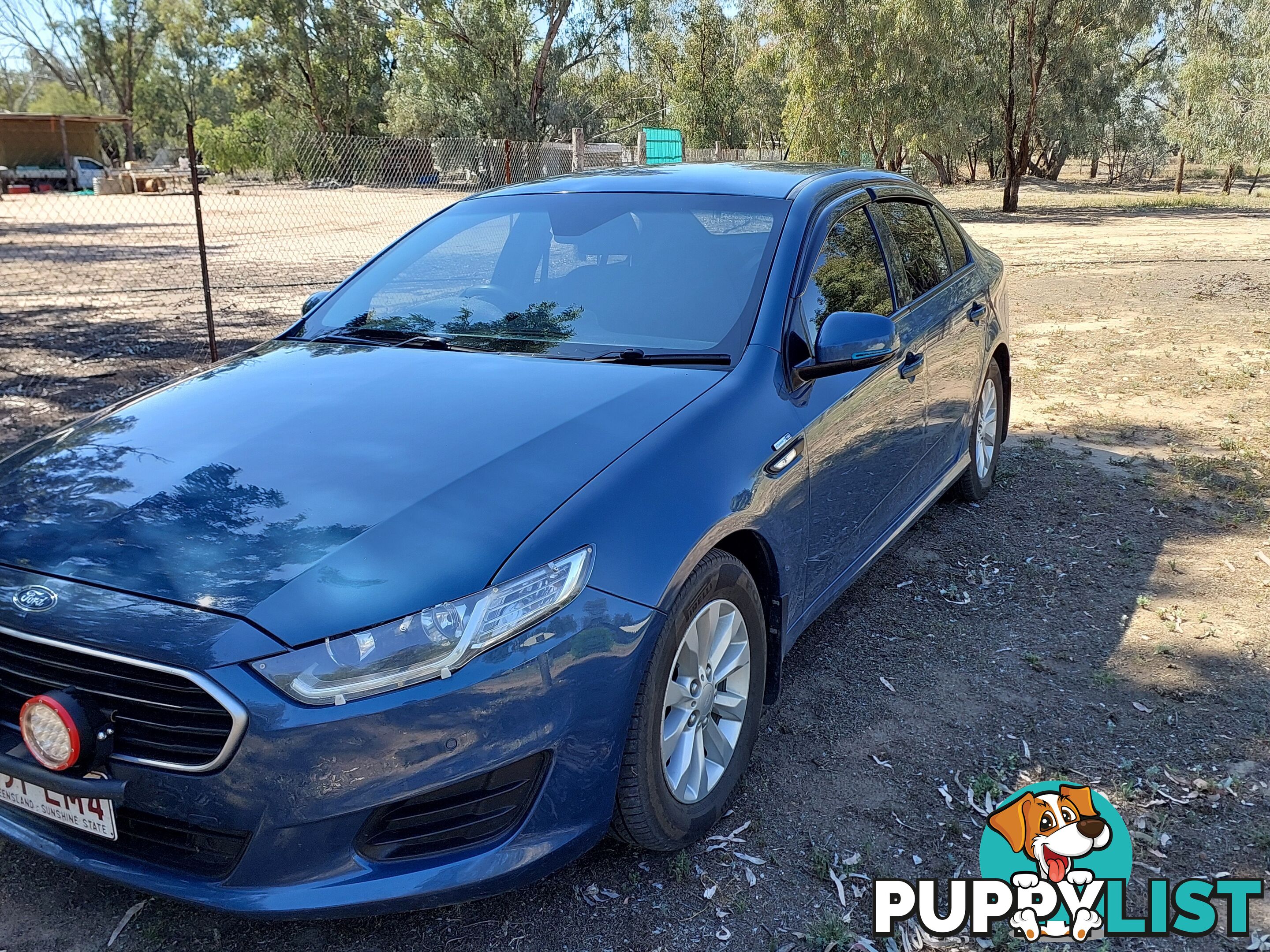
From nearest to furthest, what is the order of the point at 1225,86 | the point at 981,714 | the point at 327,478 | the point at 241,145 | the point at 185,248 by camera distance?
1. the point at 327,478
2. the point at 981,714
3. the point at 185,248
4. the point at 1225,86
5. the point at 241,145

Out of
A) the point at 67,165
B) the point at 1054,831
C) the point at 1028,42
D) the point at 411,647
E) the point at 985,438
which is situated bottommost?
the point at 1054,831

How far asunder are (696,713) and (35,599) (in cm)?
156

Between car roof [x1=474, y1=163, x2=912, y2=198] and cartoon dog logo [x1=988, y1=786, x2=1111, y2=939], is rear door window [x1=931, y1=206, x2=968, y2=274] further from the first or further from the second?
cartoon dog logo [x1=988, y1=786, x2=1111, y2=939]

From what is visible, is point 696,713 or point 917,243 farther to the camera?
point 917,243

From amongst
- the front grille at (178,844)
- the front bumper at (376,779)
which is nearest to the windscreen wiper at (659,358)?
the front bumper at (376,779)

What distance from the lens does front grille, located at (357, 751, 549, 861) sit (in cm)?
218

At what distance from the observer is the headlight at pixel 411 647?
2064mm

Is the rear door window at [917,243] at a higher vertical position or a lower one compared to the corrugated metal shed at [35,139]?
lower

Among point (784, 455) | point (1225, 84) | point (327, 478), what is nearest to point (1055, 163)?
point (1225, 84)

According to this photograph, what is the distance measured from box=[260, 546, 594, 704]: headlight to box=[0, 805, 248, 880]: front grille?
1.18 feet

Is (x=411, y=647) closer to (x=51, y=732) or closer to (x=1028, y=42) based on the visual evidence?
(x=51, y=732)

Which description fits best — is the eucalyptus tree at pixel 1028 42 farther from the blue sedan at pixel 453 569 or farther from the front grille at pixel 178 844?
the front grille at pixel 178 844

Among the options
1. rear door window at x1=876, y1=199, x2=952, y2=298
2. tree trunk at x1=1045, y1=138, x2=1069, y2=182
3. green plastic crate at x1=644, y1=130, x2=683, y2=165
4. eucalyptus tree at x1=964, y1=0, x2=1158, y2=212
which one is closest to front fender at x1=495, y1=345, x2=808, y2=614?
rear door window at x1=876, y1=199, x2=952, y2=298

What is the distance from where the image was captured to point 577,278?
3.62 meters
